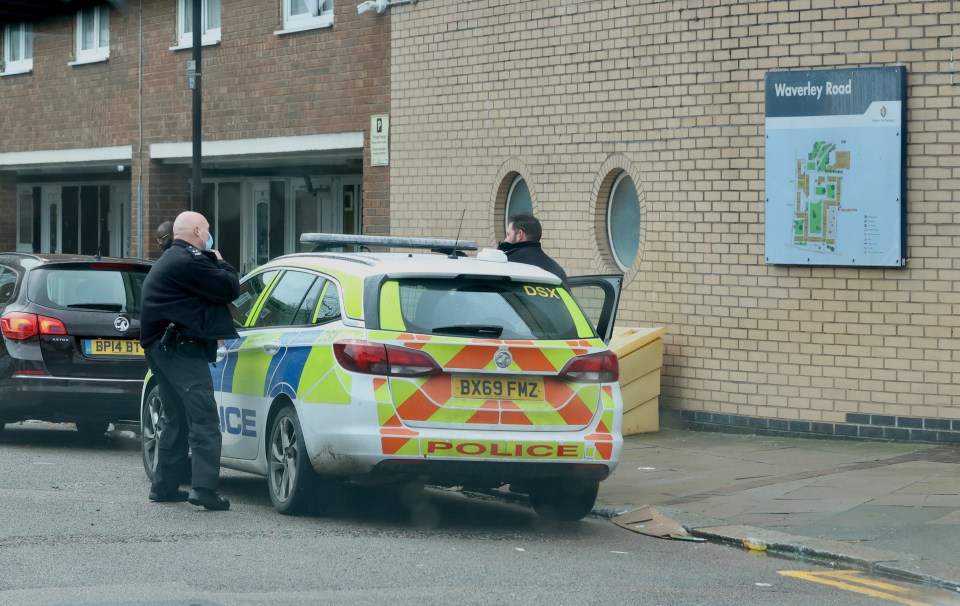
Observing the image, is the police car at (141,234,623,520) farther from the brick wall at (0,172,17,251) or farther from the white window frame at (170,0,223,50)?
the brick wall at (0,172,17,251)

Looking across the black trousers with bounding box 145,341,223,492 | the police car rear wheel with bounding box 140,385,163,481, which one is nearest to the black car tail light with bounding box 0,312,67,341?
the police car rear wheel with bounding box 140,385,163,481

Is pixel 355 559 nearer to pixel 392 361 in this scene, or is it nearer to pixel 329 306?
pixel 392 361

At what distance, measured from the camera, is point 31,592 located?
21.6ft

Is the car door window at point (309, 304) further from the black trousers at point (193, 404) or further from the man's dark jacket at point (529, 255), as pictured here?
the man's dark jacket at point (529, 255)

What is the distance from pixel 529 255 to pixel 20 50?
17.0 m

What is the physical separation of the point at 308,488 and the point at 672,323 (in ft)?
19.1

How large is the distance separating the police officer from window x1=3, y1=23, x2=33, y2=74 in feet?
55.1

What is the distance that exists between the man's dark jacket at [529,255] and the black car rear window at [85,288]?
3217 mm

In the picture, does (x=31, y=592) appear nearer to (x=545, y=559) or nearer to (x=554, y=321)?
(x=545, y=559)

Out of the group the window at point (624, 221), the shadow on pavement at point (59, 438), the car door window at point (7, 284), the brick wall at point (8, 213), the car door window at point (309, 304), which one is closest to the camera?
the car door window at point (309, 304)

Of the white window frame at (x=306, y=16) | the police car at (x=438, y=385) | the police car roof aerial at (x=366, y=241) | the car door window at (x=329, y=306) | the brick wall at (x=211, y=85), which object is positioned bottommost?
the police car at (x=438, y=385)

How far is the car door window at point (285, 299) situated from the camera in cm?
929

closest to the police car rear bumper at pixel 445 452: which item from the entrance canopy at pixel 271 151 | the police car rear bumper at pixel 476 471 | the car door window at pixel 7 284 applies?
the police car rear bumper at pixel 476 471

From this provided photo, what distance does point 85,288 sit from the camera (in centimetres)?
1228
